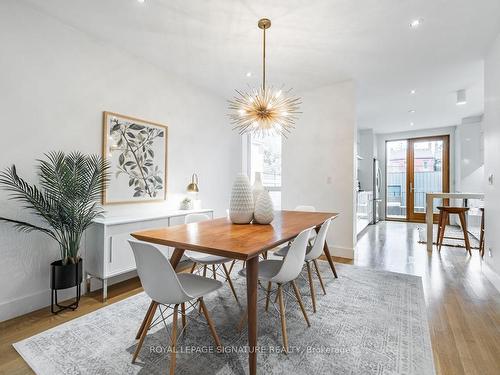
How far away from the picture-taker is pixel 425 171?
23.9ft

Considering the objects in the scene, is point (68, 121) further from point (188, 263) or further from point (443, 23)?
point (443, 23)

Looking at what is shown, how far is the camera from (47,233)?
7.48 feet

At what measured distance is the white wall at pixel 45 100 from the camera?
2.12 metres

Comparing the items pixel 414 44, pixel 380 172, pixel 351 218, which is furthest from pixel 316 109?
pixel 380 172

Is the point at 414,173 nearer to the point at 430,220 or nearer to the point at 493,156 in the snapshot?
the point at 430,220

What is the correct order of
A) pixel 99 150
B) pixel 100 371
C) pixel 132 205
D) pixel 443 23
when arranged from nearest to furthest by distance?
pixel 100 371
pixel 443 23
pixel 99 150
pixel 132 205

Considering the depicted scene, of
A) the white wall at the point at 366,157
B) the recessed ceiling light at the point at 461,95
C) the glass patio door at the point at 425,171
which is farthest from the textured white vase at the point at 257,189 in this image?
the glass patio door at the point at 425,171

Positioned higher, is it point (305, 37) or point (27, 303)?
point (305, 37)

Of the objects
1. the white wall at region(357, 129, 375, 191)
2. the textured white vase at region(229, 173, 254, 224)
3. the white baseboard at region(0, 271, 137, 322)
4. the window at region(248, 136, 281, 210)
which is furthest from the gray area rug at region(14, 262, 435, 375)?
the white wall at region(357, 129, 375, 191)

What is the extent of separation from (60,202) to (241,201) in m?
1.54

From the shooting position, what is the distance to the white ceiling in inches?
88.0

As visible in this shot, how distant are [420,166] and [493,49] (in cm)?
522

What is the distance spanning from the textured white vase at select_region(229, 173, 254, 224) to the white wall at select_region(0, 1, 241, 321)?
5.08ft

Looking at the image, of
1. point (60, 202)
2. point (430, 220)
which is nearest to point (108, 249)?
point (60, 202)
